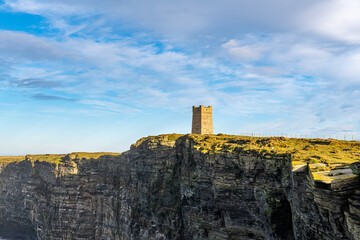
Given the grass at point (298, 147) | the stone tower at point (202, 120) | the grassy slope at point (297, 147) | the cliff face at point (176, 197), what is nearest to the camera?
the cliff face at point (176, 197)

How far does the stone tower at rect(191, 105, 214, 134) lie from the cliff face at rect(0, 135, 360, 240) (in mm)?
15365

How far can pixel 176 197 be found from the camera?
67.1m

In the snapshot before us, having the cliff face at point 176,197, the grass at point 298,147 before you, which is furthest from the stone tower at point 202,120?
the grass at point 298,147

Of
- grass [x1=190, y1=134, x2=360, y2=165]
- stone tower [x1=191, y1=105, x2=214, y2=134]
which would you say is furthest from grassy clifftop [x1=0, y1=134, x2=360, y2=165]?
stone tower [x1=191, y1=105, x2=214, y2=134]

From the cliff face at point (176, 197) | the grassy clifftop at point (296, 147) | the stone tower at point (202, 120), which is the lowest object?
the cliff face at point (176, 197)

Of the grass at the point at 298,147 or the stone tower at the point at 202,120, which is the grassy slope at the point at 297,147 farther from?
the stone tower at the point at 202,120

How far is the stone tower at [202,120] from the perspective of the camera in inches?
3519

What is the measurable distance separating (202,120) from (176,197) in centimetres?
2964

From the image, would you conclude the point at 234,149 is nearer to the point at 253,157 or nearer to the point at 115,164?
the point at 253,157

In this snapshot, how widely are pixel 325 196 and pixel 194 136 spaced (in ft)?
143

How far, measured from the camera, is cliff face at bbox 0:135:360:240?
27.0 metres

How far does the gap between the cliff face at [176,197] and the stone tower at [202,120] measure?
1536cm

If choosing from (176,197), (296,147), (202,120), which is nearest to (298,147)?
(296,147)

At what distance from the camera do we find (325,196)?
22.6 m
